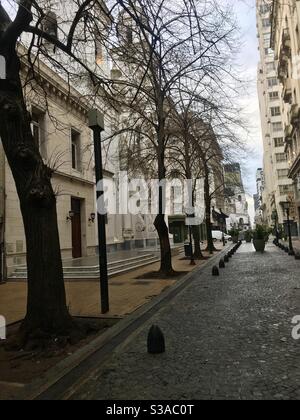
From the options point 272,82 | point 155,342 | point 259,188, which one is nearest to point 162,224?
point 155,342

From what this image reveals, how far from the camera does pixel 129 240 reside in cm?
2988

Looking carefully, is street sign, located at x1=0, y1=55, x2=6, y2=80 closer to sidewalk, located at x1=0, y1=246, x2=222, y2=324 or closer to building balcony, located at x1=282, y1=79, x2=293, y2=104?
sidewalk, located at x1=0, y1=246, x2=222, y2=324

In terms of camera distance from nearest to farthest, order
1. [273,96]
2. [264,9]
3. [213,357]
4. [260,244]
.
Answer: [213,357] < [264,9] < [260,244] < [273,96]

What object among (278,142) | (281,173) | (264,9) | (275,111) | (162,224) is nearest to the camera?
(264,9)

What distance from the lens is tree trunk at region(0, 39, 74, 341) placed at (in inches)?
Result: 249

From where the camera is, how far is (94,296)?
1089cm

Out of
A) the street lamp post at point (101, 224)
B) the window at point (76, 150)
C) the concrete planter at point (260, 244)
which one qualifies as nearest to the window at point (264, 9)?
the street lamp post at point (101, 224)

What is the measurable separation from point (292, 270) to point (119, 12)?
11197 mm

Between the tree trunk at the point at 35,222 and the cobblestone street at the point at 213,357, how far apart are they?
1.30 meters

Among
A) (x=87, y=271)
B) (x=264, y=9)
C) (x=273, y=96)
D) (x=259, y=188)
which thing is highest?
(x=273, y=96)

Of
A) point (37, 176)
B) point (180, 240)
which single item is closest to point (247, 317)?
point (37, 176)

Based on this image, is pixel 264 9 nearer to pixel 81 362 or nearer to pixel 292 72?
pixel 81 362

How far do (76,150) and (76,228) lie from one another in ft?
14.8

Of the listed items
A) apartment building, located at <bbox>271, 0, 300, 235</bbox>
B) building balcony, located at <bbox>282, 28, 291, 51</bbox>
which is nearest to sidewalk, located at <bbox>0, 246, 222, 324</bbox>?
apartment building, located at <bbox>271, 0, 300, 235</bbox>
